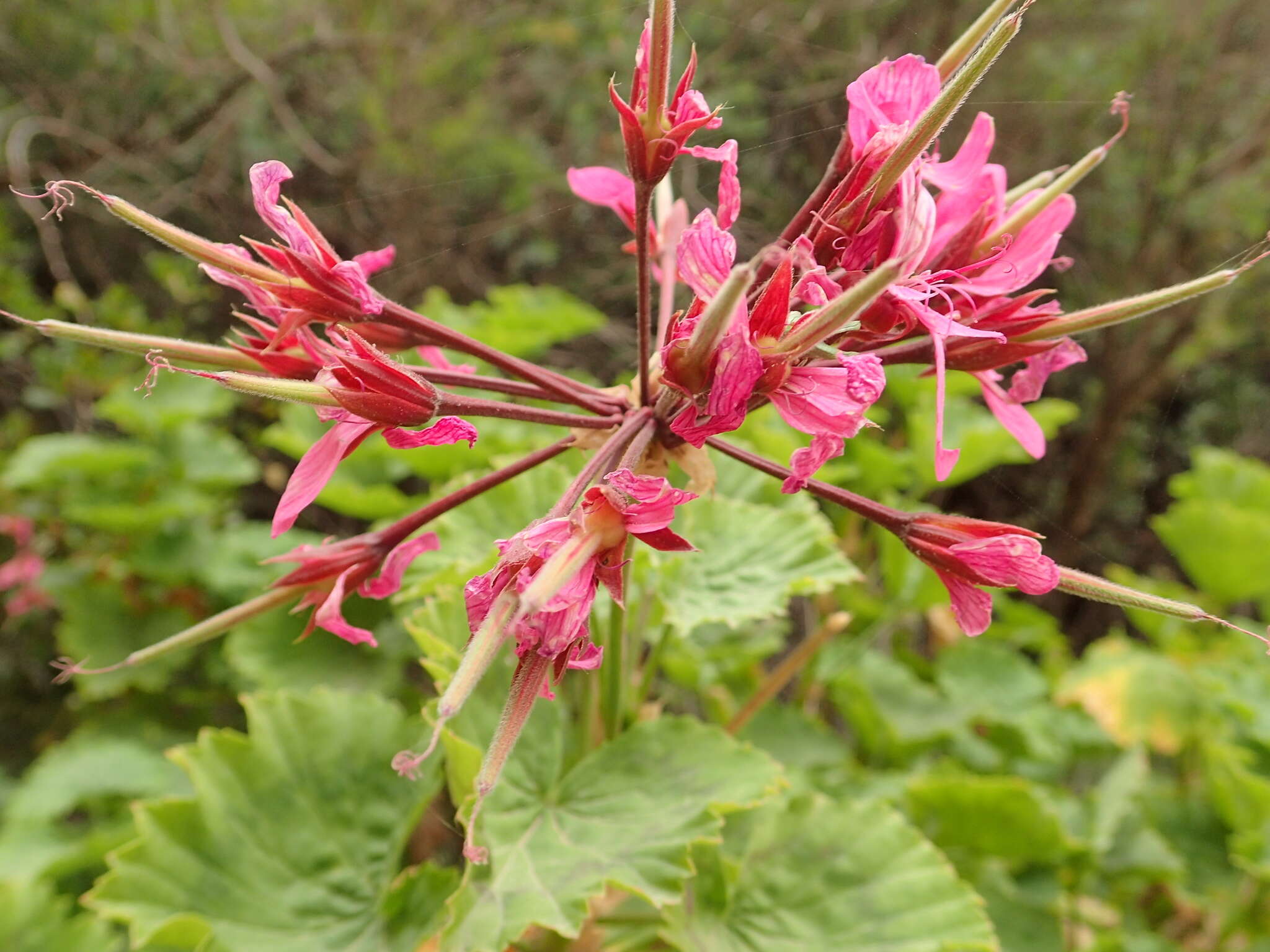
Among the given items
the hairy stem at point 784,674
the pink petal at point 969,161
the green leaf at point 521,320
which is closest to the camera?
the pink petal at point 969,161

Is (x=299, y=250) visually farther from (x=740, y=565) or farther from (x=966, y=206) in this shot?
(x=740, y=565)

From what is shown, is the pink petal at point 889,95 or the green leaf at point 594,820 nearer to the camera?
the pink petal at point 889,95

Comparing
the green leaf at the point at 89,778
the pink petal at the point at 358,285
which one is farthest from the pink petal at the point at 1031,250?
the green leaf at the point at 89,778

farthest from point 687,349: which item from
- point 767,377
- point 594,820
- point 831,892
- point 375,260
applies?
point 831,892

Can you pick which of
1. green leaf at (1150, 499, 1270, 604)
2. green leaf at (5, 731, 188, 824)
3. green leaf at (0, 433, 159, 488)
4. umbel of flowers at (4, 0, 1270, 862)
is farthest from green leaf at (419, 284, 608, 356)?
green leaf at (1150, 499, 1270, 604)

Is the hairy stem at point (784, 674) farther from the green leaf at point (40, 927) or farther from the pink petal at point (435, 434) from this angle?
the green leaf at point (40, 927)

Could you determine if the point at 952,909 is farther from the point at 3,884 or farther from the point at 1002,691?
the point at 3,884
